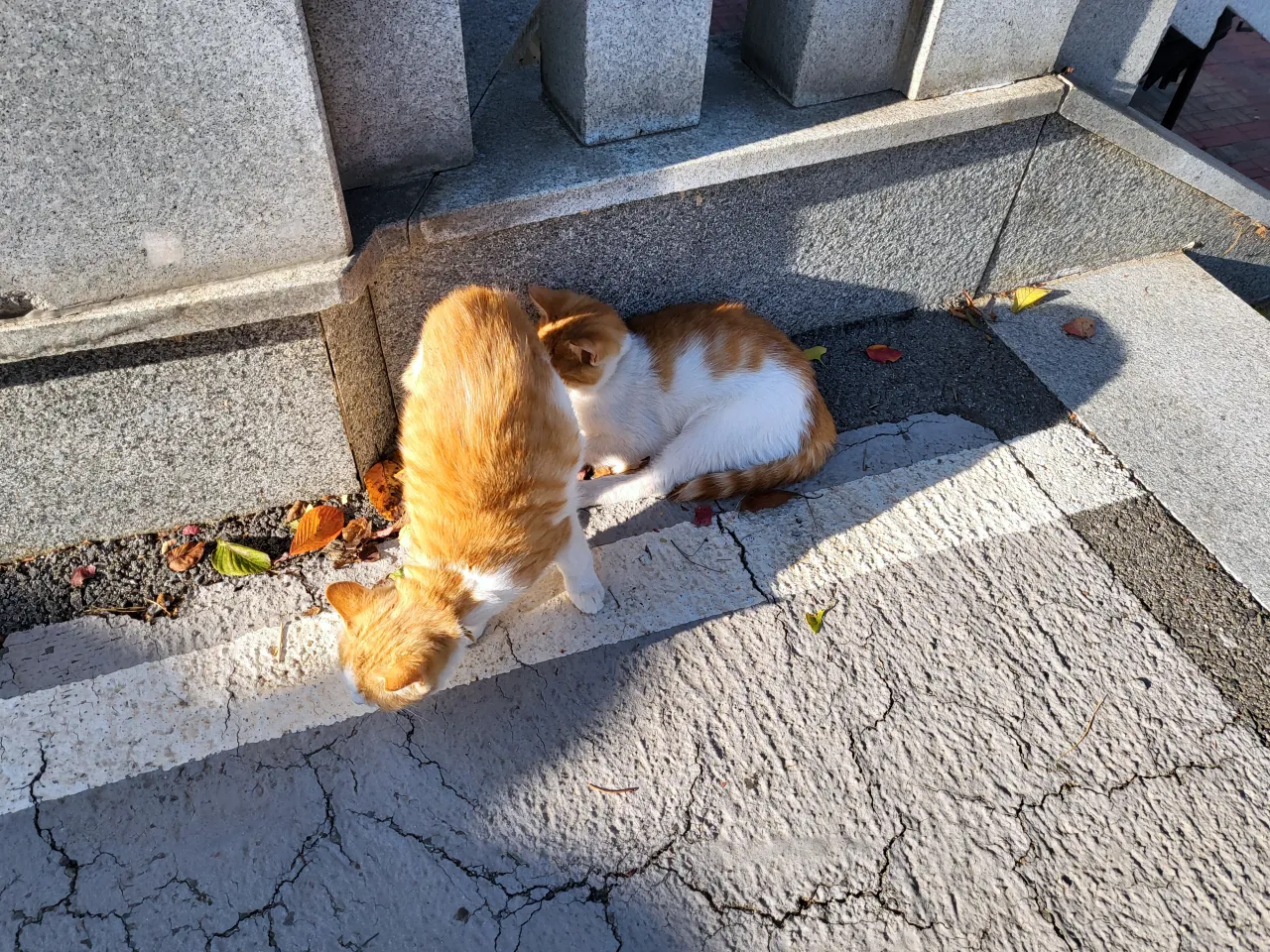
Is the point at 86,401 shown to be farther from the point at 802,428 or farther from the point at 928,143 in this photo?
the point at 928,143

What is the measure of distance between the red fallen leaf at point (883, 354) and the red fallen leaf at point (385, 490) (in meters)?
1.87

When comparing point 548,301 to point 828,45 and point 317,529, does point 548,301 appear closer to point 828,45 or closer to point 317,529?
point 317,529

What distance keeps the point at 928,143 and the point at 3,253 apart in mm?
2827

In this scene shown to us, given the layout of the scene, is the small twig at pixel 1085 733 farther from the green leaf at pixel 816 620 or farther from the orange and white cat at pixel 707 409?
the orange and white cat at pixel 707 409

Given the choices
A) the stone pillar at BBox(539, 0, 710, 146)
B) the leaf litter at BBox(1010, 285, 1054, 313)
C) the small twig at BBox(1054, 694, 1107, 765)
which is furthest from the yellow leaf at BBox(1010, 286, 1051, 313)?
the small twig at BBox(1054, 694, 1107, 765)

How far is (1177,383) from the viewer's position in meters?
3.40

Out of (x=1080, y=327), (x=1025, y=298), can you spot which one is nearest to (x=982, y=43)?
(x=1025, y=298)

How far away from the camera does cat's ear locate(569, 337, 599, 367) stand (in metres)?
2.47

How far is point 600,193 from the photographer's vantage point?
2.71 metres

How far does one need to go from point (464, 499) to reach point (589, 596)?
1.93 ft

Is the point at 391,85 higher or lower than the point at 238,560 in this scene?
higher

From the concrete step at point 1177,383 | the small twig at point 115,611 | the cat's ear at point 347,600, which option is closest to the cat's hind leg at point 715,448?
the cat's ear at point 347,600

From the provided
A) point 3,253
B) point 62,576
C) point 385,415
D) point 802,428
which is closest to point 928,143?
point 802,428

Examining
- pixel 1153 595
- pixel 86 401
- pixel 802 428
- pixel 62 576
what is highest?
pixel 86 401
